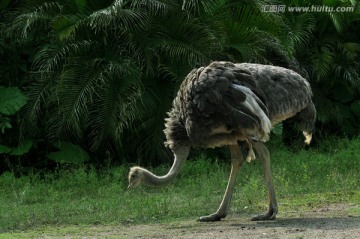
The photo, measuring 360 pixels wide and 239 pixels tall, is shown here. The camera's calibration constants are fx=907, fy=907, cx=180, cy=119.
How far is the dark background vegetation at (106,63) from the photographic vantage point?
1255cm

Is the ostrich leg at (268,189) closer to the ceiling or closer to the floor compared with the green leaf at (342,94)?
closer to the floor

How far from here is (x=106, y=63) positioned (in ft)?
41.9

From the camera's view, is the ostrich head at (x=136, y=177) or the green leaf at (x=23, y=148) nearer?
the ostrich head at (x=136, y=177)

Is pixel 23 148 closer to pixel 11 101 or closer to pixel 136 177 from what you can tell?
pixel 11 101

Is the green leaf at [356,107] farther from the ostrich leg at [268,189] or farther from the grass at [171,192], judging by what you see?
the ostrich leg at [268,189]

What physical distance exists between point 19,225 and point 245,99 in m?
2.60

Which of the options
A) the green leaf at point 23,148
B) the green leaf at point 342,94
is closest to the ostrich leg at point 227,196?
the green leaf at point 23,148

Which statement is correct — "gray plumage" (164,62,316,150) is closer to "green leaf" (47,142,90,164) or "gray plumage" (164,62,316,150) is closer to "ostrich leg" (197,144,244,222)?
"ostrich leg" (197,144,244,222)

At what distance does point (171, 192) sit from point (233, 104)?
297 centimetres

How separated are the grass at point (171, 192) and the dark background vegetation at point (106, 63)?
655 mm

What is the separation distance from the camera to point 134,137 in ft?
43.6

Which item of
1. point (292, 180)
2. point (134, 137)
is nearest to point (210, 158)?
point (134, 137)

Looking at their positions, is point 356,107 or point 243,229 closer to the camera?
point 243,229

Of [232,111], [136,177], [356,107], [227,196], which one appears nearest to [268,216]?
[227,196]
